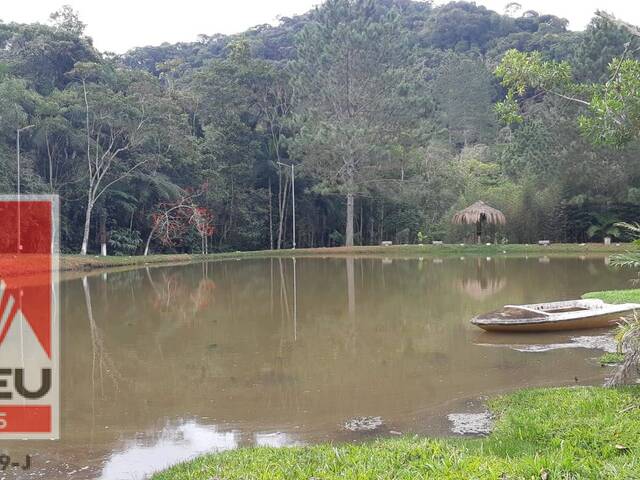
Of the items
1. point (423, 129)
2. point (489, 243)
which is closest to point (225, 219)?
point (423, 129)

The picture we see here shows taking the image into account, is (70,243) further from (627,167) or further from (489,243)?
(627,167)

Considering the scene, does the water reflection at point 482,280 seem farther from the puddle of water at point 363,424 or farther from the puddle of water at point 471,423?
the puddle of water at point 363,424

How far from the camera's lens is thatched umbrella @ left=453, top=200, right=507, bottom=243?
32.8 m

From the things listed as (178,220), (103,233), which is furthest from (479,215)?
(103,233)

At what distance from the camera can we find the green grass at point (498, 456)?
3.70 metres

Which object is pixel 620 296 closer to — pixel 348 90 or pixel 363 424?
pixel 363 424

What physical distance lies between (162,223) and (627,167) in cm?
2257

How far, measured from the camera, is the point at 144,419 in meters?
6.88

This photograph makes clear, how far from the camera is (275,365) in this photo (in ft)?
30.2

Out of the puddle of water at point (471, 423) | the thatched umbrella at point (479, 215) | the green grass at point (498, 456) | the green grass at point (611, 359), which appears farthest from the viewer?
the thatched umbrella at point (479, 215)

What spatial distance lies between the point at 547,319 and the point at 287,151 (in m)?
27.0

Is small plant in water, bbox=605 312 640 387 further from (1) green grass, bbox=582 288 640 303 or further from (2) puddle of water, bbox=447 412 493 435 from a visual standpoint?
(1) green grass, bbox=582 288 640 303

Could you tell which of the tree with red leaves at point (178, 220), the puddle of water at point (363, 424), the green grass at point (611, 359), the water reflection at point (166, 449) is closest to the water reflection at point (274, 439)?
the water reflection at point (166, 449)

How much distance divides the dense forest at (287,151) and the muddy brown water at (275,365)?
13.7 m
